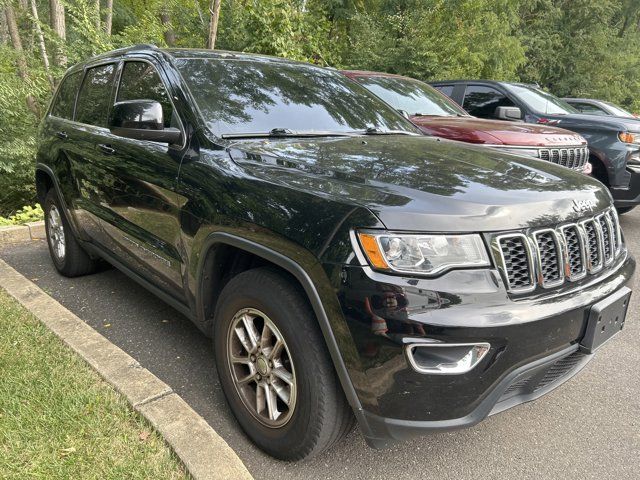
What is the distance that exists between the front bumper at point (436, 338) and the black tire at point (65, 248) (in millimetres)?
3271

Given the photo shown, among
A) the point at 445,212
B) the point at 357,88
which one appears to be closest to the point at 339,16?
the point at 357,88

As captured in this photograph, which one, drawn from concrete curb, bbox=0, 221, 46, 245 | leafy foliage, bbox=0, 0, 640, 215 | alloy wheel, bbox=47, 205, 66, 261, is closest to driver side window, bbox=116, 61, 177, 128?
alloy wheel, bbox=47, 205, 66, 261

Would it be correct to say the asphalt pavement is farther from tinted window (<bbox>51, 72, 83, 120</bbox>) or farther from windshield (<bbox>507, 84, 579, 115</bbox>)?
windshield (<bbox>507, 84, 579, 115</bbox>)

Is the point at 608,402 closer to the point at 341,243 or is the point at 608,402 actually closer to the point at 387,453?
the point at 387,453

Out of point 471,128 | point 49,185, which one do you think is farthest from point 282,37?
point 49,185

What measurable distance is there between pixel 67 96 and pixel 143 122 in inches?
92.0

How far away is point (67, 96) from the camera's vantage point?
4320 mm

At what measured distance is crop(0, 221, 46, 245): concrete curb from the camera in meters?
5.34

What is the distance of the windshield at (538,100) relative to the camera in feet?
24.1

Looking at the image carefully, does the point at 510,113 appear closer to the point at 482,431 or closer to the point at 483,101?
the point at 483,101

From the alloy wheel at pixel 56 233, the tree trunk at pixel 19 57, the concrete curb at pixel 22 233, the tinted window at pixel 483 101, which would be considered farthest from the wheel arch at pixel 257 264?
the tree trunk at pixel 19 57

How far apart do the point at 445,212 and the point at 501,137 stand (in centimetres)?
372

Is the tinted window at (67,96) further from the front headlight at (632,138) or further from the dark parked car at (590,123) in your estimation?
the front headlight at (632,138)

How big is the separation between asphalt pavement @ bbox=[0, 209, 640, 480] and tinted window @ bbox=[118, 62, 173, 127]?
4.79ft
